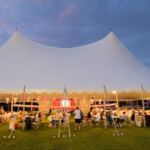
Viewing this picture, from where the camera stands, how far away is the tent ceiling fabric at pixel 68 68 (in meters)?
8.55

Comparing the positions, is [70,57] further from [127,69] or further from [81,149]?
[81,149]

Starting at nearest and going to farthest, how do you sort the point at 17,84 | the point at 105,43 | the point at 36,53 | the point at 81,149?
1. the point at 81,149
2. the point at 17,84
3. the point at 36,53
4. the point at 105,43

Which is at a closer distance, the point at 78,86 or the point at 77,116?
the point at 78,86

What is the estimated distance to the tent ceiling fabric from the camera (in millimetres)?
8555

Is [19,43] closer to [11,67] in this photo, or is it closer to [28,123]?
[11,67]

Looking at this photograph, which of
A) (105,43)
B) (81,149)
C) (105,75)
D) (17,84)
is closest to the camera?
(81,149)

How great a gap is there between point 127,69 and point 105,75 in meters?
1.31

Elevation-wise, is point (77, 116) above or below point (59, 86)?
below

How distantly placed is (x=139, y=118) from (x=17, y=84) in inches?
291

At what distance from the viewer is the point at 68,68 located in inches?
364

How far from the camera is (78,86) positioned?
851 centimetres

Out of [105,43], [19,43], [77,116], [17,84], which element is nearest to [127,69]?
[105,43]

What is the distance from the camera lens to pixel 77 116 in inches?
364

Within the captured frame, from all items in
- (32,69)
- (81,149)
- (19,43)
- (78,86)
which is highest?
(19,43)
